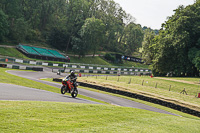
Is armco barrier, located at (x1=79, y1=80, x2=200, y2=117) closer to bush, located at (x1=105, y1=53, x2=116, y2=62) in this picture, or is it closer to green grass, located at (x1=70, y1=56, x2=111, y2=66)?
green grass, located at (x1=70, y1=56, x2=111, y2=66)

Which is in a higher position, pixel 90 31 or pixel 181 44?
pixel 90 31

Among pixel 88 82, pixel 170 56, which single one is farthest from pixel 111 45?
pixel 88 82

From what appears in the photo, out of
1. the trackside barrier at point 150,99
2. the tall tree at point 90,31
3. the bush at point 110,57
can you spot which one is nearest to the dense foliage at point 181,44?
the trackside barrier at point 150,99

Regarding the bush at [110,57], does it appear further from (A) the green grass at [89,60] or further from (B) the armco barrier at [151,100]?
(B) the armco barrier at [151,100]

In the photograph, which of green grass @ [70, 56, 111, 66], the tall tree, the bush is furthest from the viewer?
the bush

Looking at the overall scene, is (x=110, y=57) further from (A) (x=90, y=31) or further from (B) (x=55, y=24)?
(B) (x=55, y=24)

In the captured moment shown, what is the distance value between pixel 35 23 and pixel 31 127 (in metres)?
79.6

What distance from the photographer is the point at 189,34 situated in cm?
4703

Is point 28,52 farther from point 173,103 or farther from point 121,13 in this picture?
point 121,13

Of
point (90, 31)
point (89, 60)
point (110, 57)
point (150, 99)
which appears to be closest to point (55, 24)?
point (90, 31)

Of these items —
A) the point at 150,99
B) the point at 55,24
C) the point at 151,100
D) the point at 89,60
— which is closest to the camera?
the point at 151,100

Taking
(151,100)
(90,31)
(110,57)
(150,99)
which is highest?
(90,31)

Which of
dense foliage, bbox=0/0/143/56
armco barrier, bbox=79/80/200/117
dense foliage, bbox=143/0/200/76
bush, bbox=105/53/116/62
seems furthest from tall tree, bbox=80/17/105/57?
armco barrier, bbox=79/80/200/117

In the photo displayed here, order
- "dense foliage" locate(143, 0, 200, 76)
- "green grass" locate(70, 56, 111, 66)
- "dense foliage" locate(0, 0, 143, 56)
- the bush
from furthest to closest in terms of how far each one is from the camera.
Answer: the bush
"green grass" locate(70, 56, 111, 66)
"dense foliage" locate(0, 0, 143, 56)
"dense foliage" locate(143, 0, 200, 76)
